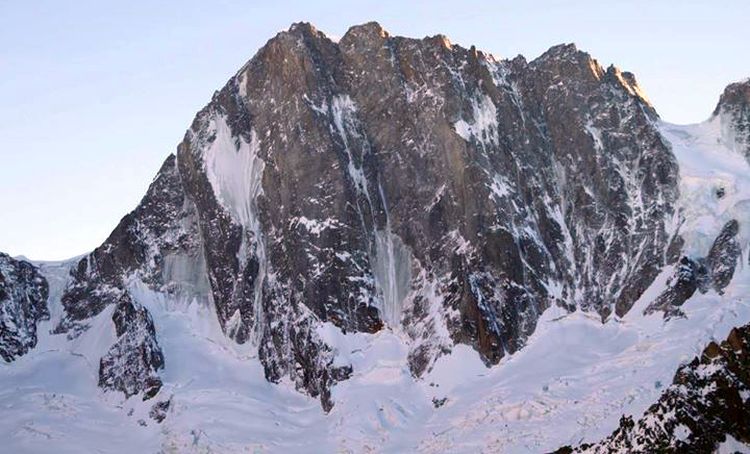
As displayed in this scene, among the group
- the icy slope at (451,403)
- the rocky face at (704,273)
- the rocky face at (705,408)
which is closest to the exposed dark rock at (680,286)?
the rocky face at (704,273)

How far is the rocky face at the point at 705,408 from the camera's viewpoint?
384 feet

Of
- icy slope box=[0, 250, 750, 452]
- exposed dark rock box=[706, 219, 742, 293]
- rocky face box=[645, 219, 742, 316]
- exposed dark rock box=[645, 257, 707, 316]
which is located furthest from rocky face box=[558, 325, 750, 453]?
exposed dark rock box=[706, 219, 742, 293]

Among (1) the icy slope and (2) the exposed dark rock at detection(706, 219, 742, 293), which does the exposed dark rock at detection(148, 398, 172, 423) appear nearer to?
(1) the icy slope

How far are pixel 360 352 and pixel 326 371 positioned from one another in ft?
19.9

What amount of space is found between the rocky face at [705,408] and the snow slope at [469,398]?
35115mm

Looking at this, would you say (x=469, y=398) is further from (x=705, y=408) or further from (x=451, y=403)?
(x=705, y=408)

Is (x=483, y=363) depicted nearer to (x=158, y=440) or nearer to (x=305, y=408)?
(x=305, y=408)

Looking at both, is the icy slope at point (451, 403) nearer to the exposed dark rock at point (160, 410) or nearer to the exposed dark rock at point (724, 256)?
the exposed dark rock at point (160, 410)

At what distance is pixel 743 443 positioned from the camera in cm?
11450

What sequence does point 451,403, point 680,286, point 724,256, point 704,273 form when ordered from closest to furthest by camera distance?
point 451,403, point 680,286, point 724,256, point 704,273

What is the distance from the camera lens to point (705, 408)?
392ft

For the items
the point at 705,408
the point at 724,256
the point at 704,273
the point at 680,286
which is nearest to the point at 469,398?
the point at 680,286

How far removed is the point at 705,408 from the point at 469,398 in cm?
6462

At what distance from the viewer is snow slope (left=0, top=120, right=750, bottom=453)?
556ft
